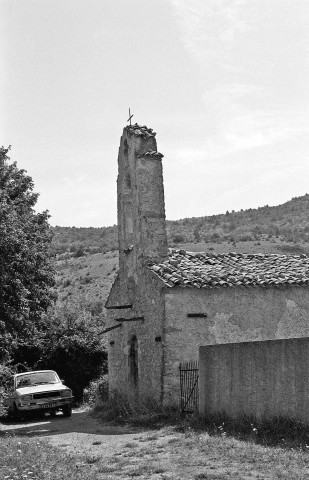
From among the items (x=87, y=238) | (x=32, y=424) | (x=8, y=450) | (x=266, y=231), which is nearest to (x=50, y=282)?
(x=32, y=424)

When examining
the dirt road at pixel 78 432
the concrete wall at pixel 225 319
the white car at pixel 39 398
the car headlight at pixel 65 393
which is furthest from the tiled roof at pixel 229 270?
the white car at pixel 39 398

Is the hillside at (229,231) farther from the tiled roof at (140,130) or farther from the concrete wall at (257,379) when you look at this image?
the concrete wall at (257,379)

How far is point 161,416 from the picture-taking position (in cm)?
1662

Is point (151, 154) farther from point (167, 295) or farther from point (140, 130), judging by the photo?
point (167, 295)

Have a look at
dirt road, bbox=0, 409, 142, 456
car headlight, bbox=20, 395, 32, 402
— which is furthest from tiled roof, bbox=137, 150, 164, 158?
car headlight, bbox=20, 395, 32, 402

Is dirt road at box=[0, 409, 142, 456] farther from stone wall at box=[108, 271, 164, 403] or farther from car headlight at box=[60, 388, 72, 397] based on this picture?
stone wall at box=[108, 271, 164, 403]

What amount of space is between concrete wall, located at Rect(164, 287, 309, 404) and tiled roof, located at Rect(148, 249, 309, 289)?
9.3 inches

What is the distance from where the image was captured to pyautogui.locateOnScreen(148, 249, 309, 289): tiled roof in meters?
18.7

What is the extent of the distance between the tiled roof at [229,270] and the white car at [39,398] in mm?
5204

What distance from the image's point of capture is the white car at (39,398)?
68.2 ft

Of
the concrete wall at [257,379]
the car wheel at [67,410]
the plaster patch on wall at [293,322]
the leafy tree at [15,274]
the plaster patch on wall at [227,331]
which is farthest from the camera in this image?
the car wheel at [67,410]

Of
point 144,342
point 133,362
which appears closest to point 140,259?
point 144,342

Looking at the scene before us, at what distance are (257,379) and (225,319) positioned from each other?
223 inches

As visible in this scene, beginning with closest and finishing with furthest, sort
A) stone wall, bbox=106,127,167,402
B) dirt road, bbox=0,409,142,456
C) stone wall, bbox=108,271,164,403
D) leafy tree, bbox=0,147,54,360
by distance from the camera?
1. dirt road, bbox=0,409,142,456
2. leafy tree, bbox=0,147,54,360
3. stone wall, bbox=108,271,164,403
4. stone wall, bbox=106,127,167,402
